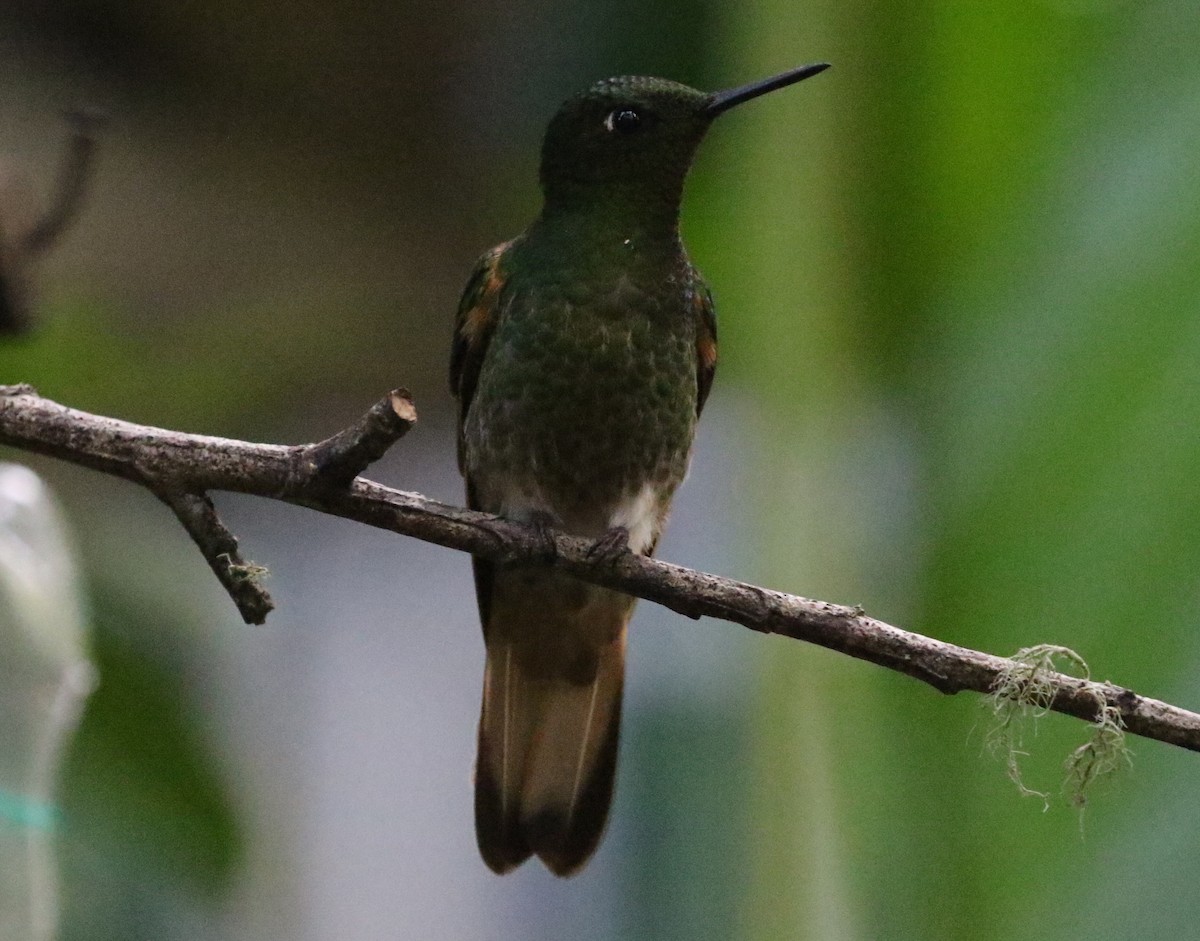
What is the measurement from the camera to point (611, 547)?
189 centimetres

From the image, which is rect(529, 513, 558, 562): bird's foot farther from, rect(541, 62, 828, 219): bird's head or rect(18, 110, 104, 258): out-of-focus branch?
rect(18, 110, 104, 258): out-of-focus branch

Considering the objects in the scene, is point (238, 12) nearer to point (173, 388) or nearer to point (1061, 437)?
Answer: point (173, 388)

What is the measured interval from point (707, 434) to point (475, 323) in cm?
143

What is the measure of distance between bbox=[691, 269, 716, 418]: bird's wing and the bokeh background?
0.26ft

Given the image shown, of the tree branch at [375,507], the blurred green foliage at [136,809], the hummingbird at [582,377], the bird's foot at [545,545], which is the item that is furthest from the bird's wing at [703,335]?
the blurred green foliage at [136,809]

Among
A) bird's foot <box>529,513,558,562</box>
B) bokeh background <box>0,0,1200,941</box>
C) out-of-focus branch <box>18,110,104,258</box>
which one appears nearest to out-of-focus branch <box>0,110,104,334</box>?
out-of-focus branch <box>18,110,104,258</box>

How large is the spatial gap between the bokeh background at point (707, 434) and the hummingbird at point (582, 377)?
0.17 m

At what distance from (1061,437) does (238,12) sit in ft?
9.11

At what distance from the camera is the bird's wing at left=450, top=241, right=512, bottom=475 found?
7.48 ft

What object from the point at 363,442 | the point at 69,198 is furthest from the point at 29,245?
the point at 363,442

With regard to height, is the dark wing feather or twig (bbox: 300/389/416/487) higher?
the dark wing feather

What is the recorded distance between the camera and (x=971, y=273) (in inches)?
92.1

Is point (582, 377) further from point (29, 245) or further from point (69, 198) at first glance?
point (29, 245)

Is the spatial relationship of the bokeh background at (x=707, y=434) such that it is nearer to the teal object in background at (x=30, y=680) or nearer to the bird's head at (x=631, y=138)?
the bird's head at (x=631, y=138)
